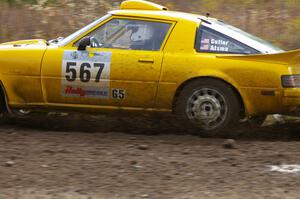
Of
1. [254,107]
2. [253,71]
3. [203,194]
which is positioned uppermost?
[253,71]

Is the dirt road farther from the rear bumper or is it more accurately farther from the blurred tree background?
the blurred tree background

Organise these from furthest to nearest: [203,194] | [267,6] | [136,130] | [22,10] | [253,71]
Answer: [267,6] < [22,10] < [136,130] < [253,71] < [203,194]

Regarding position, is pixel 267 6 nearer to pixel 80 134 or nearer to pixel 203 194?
pixel 80 134

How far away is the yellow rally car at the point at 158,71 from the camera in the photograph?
22.1ft

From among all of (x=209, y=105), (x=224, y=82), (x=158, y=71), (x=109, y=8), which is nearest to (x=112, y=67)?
(x=158, y=71)

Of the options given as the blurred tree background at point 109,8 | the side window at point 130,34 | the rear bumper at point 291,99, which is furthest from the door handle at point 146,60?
the blurred tree background at point 109,8

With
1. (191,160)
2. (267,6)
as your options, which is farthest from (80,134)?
(267,6)

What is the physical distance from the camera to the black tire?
6809 millimetres

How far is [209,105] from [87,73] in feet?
5.06

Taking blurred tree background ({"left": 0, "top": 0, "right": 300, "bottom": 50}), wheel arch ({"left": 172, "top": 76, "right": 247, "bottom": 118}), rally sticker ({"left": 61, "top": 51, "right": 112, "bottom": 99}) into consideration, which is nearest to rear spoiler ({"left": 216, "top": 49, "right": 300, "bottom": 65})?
wheel arch ({"left": 172, "top": 76, "right": 247, "bottom": 118})

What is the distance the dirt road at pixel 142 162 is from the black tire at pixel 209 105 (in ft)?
0.57

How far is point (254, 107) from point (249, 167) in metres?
1.43

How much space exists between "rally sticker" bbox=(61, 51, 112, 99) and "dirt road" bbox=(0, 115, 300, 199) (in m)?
0.53

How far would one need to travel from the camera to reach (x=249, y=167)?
554cm
